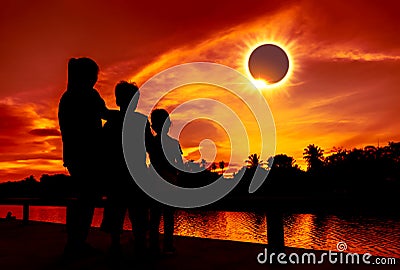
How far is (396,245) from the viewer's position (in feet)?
124

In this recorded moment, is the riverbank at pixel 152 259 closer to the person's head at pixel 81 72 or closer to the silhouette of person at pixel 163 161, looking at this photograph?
the silhouette of person at pixel 163 161

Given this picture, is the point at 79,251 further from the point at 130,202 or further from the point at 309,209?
the point at 309,209

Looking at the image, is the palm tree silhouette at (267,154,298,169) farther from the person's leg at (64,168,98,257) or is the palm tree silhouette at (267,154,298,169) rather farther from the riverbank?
the person's leg at (64,168,98,257)

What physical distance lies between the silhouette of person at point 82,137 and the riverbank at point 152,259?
0.48 meters

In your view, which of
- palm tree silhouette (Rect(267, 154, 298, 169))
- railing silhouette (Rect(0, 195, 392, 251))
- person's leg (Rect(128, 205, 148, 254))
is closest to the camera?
railing silhouette (Rect(0, 195, 392, 251))

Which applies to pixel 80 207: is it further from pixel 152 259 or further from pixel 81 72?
pixel 81 72

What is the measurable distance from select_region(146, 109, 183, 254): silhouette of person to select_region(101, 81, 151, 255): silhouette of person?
0.38 metres

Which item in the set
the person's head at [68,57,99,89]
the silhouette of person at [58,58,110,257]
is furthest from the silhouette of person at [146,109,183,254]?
the person's head at [68,57,99,89]

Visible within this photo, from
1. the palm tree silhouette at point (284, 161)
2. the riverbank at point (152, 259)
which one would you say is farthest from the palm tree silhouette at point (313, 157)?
the riverbank at point (152, 259)

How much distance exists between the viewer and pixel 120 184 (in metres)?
3.97

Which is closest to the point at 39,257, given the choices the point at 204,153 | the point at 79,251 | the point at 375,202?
the point at 79,251

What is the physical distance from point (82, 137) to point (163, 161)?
0.93 metres

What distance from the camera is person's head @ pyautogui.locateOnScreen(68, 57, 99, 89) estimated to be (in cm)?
421

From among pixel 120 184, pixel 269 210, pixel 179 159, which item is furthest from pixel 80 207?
pixel 269 210
